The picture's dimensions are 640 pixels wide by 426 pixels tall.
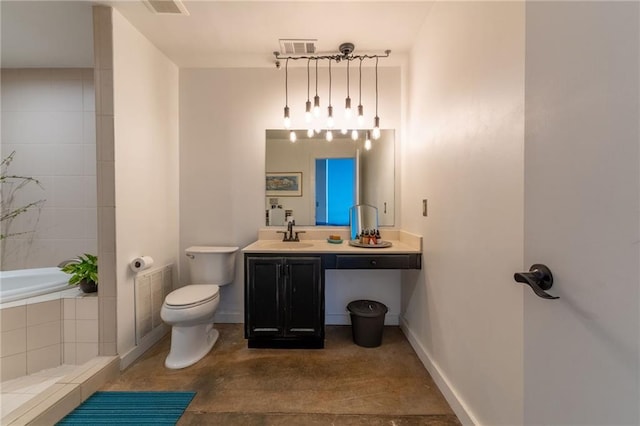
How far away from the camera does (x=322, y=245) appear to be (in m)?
2.26

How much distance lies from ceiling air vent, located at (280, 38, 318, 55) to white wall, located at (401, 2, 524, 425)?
0.85 metres

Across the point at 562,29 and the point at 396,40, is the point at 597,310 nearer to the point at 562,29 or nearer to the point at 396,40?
the point at 562,29

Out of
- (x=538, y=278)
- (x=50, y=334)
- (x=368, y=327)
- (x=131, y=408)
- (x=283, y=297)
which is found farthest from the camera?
(x=368, y=327)

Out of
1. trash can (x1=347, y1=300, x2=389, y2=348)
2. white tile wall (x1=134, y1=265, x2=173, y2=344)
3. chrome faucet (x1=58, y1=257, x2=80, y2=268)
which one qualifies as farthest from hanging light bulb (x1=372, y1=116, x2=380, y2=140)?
chrome faucet (x1=58, y1=257, x2=80, y2=268)

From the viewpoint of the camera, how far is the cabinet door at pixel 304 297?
6.50 ft

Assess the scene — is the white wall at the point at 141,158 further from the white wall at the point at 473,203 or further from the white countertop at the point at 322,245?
the white wall at the point at 473,203

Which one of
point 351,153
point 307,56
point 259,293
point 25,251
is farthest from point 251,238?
point 25,251

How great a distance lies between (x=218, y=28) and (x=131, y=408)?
2.56 metres

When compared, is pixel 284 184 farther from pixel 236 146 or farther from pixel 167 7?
pixel 167 7

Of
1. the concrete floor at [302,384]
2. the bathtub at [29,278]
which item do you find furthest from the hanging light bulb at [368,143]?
the bathtub at [29,278]

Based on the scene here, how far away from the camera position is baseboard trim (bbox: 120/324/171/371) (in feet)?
5.91

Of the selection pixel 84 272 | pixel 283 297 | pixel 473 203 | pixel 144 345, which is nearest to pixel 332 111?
pixel 473 203

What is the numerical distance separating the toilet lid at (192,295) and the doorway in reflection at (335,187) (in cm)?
115

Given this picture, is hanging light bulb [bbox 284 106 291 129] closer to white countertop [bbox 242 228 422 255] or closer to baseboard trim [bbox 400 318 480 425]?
white countertop [bbox 242 228 422 255]
